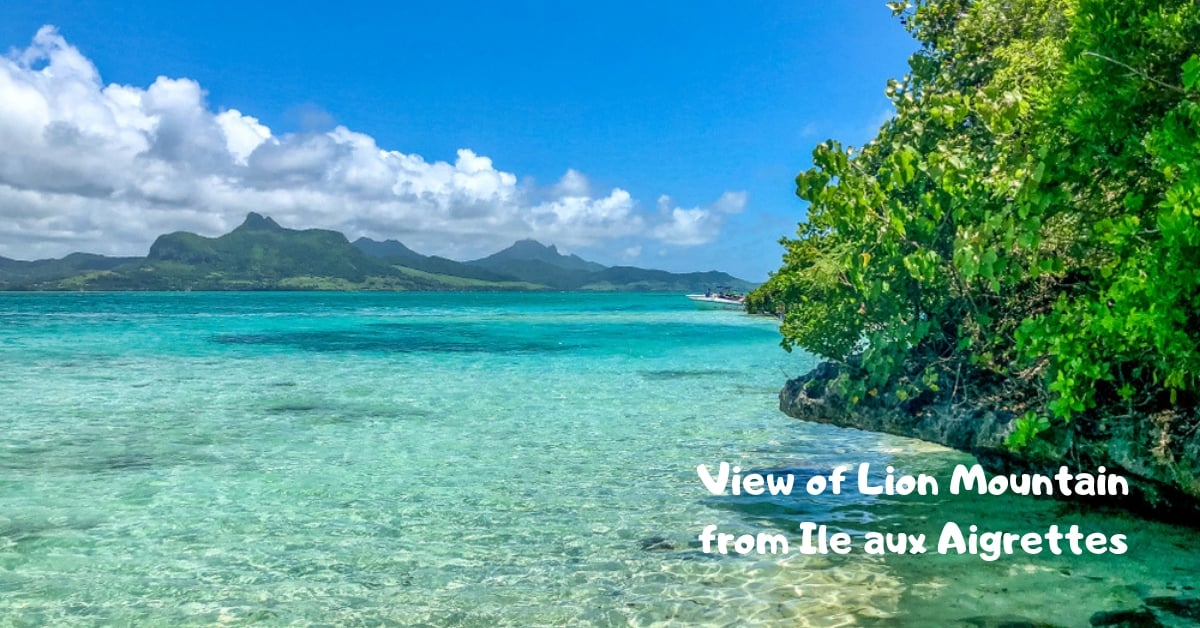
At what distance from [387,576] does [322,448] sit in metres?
7.81

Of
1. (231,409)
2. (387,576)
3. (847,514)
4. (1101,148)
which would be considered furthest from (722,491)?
(231,409)

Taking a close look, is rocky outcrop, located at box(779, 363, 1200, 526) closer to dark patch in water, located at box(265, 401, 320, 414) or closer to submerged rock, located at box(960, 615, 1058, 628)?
submerged rock, located at box(960, 615, 1058, 628)

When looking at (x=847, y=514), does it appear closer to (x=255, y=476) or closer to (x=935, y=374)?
(x=935, y=374)

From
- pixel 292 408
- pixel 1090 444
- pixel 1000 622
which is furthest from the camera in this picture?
pixel 292 408

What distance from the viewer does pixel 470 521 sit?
10.4 meters

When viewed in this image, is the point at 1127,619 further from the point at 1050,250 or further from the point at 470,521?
the point at 470,521

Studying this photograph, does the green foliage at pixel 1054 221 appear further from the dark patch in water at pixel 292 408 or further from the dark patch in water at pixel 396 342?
the dark patch in water at pixel 396 342

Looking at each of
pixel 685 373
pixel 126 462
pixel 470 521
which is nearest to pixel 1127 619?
pixel 470 521

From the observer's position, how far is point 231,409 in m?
20.7

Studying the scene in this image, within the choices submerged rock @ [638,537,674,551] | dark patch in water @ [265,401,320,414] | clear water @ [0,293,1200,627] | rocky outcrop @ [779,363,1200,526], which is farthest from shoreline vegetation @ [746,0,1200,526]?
dark patch in water @ [265,401,320,414]

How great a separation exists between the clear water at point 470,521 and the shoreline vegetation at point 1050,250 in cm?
101

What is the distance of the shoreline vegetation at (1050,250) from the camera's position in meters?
7.05

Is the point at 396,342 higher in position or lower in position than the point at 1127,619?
lower

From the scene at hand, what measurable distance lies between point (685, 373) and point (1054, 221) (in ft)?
68.6
